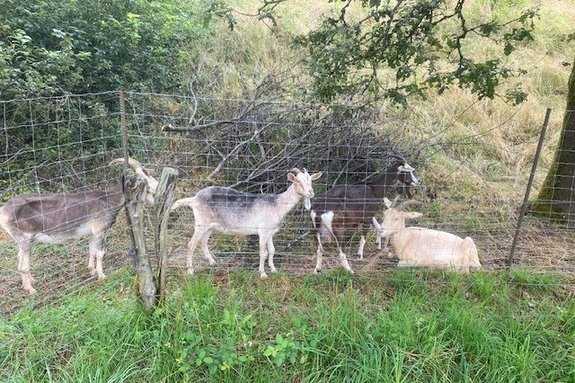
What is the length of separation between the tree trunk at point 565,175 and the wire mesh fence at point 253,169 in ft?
0.53

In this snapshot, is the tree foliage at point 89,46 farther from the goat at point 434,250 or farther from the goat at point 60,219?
the goat at point 434,250

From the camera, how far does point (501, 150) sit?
7.87 meters

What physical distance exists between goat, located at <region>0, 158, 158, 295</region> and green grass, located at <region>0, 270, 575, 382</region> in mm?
671

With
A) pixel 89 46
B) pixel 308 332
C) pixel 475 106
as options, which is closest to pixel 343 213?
pixel 308 332

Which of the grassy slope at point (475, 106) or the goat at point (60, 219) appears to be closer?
the goat at point (60, 219)

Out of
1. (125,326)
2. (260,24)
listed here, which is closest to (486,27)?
(125,326)

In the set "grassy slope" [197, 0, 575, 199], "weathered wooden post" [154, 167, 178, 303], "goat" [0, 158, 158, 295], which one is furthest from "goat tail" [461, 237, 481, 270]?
"goat" [0, 158, 158, 295]

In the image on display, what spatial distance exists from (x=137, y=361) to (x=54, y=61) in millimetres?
4733

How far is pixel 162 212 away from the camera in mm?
3260

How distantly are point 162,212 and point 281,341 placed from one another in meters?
1.25

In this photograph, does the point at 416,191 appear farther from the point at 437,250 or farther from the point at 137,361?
the point at 137,361

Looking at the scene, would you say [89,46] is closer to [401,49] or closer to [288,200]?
[288,200]

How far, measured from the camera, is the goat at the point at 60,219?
426 cm

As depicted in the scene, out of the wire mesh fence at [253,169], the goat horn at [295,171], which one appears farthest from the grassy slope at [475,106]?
the goat horn at [295,171]
